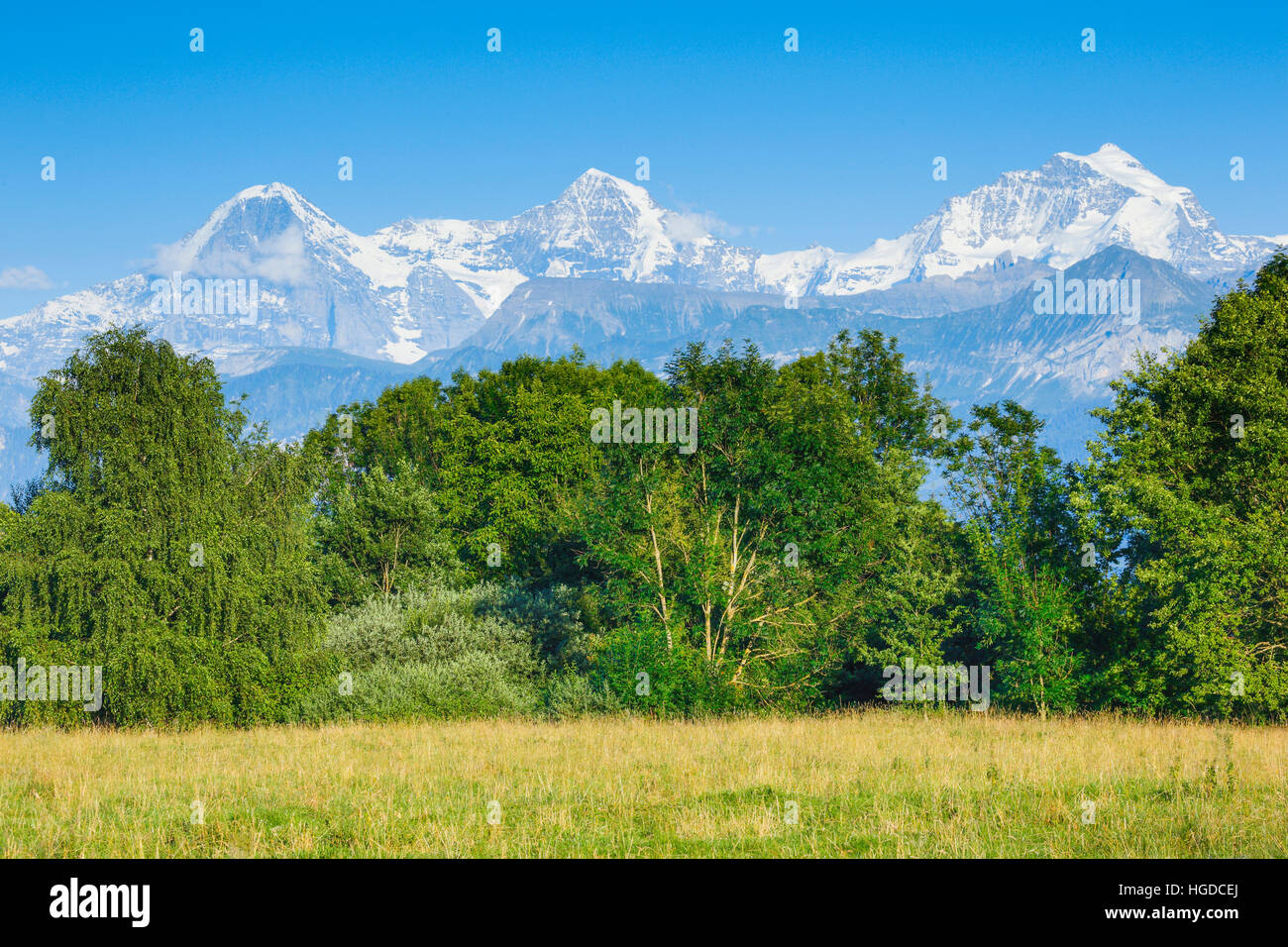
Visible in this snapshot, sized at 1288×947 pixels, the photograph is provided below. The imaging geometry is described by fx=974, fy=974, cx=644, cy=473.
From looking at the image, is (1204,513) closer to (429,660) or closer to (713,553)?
(713,553)

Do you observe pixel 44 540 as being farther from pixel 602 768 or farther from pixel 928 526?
pixel 928 526

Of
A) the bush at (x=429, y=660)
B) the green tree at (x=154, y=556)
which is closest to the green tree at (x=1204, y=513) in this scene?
the bush at (x=429, y=660)

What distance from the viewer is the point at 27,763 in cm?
1731

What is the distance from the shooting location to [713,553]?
30.1 m

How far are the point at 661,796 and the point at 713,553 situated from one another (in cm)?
1735

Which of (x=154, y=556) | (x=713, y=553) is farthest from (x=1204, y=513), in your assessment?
(x=154, y=556)

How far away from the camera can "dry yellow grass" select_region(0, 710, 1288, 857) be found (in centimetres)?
1002

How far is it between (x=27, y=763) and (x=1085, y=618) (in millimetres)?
31038

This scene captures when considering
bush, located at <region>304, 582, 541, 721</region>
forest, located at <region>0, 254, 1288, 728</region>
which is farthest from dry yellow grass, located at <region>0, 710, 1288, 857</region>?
bush, located at <region>304, 582, 541, 721</region>

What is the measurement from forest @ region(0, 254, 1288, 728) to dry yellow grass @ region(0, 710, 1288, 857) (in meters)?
8.96

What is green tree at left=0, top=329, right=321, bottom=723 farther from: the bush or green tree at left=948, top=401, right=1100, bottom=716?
green tree at left=948, top=401, right=1100, bottom=716

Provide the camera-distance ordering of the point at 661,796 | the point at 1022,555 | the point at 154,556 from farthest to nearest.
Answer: the point at 1022,555 < the point at 154,556 < the point at 661,796

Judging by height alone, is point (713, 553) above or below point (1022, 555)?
above
